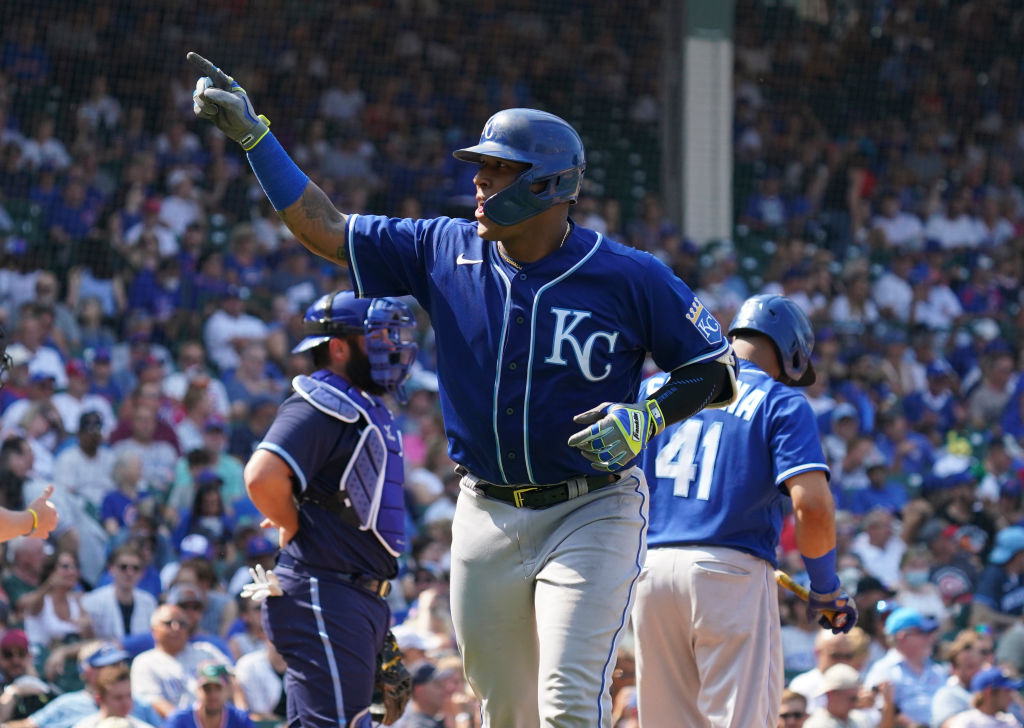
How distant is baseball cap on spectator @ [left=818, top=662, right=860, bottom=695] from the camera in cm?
703

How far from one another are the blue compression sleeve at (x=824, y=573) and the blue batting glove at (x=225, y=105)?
229cm

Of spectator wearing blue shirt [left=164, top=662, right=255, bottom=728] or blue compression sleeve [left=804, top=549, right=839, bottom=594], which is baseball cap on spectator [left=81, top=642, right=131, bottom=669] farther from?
blue compression sleeve [left=804, top=549, right=839, bottom=594]

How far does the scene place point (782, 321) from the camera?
4992 millimetres

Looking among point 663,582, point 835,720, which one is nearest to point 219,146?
point 835,720

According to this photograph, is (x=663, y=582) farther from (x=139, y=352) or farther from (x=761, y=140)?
(x=761, y=140)

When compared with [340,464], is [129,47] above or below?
above

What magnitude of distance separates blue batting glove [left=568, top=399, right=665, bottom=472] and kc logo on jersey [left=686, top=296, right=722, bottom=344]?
32cm

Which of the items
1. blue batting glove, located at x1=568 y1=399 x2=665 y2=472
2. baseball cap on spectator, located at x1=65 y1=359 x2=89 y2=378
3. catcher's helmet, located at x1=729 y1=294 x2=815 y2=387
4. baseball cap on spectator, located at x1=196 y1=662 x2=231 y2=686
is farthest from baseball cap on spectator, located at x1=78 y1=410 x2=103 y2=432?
blue batting glove, located at x1=568 y1=399 x2=665 y2=472

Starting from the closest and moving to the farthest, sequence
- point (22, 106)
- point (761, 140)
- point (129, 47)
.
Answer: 1. point (22, 106)
2. point (129, 47)
3. point (761, 140)

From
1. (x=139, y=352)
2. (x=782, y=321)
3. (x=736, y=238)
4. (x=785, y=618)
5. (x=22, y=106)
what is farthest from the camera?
(x=736, y=238)

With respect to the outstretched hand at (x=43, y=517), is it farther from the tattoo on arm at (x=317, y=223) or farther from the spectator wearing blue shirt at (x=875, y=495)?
→ the spectator wearing blue shirt at (x=875, y=495)

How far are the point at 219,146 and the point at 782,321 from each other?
388 inches

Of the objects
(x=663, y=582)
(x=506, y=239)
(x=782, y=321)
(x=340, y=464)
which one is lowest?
(x=663, y=582)

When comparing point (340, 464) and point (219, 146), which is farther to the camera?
point (219, 146)
